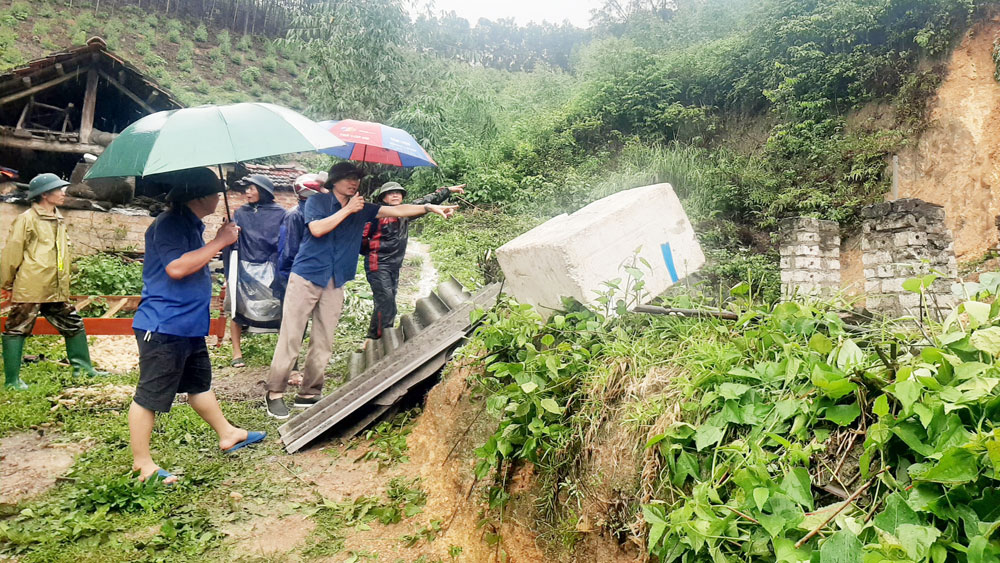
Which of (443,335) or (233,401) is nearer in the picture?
(443,335)

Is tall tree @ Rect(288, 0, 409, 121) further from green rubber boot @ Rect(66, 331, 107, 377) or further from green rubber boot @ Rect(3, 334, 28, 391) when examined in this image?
green rubber boot @ Rect(3, 334, 28, 391)

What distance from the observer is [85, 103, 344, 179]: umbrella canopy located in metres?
2.80

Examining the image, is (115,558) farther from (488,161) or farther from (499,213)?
(488,161)

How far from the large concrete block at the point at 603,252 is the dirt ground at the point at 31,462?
118 inches

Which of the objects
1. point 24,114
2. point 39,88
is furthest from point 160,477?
point 24,114

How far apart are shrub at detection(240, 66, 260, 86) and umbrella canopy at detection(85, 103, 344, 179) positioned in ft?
90.7

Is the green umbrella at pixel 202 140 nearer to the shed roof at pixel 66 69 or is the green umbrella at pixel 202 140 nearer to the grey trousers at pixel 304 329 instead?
the grey trousers at pixel 304 329

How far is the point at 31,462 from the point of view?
11.7ft

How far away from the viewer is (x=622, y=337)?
2.46 meters

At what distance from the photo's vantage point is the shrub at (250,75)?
27.3 m

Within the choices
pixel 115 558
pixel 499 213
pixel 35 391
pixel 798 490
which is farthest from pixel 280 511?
pixel 499 213

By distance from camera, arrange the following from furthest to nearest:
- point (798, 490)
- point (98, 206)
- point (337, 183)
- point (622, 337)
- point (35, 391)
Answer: point (98, 206), point (35, 391), point (337, 183), point (622, 337), point (798, 490)

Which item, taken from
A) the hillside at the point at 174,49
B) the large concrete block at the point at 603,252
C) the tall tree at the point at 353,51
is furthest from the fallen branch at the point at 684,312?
the hillside at the point at 174,49

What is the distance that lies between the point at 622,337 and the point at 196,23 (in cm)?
3746
